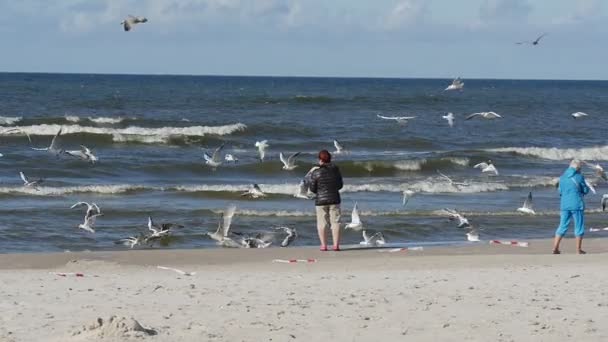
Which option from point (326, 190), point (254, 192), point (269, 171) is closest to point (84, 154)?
point (269, 171)

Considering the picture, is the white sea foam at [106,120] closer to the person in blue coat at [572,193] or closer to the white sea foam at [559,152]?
the white sea foam at [559,152]

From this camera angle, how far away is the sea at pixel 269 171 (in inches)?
762

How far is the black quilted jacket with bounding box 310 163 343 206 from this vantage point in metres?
15.1

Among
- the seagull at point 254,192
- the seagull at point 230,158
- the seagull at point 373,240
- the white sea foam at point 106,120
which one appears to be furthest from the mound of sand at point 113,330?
the white sea foam at point 106,120

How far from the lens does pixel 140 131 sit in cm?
4397

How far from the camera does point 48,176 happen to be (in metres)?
28.1

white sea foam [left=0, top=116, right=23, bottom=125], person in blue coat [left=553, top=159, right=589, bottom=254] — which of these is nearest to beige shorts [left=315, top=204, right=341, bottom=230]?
person in blue coat [left=553, top=159, right=589, bottom=254]

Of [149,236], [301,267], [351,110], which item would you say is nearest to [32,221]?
[149,236]

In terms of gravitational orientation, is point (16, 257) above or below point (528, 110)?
below

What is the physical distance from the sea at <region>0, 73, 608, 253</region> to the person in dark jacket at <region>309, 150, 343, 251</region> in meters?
2.14

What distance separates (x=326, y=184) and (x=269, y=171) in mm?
16113

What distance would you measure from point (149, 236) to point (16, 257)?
271 cm

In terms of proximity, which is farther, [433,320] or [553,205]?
[553,205]

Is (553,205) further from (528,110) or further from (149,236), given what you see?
(528,110)
